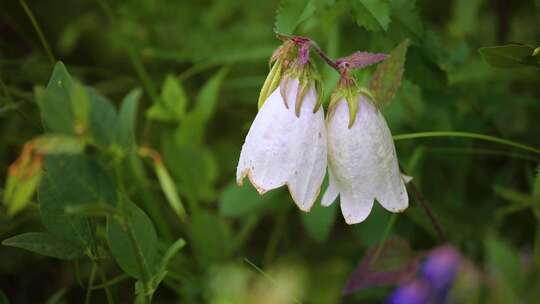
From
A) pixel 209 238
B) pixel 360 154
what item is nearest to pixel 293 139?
pixel 360 154

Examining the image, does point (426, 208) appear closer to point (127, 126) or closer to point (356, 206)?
point (356, 206)

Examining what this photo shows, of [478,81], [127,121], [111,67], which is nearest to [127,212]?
[127,121]

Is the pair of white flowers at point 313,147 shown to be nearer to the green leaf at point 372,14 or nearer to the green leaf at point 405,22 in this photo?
the green leaf at point 372,14

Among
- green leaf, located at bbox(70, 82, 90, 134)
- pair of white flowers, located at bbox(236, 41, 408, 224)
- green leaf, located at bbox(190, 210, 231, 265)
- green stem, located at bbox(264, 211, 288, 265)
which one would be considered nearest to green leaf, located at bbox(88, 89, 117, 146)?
green leaf, located at bbox(70, 82, 90, 134)

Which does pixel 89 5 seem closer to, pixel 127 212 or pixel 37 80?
pixel 37 80

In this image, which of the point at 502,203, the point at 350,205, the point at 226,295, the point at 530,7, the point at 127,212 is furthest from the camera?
the point at 530,7

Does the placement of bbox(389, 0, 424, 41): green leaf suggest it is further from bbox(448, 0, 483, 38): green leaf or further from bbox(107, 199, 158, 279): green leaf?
bbox(448, 0, 483, 38): green leaf

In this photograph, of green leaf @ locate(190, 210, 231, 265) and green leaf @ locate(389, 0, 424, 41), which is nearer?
green leaf @ locate(389, 0, 424, 41)
